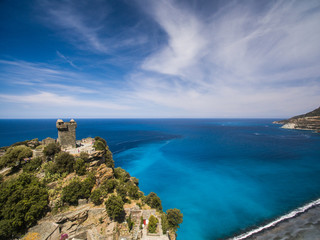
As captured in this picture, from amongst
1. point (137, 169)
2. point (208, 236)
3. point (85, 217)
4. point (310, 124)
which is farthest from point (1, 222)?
point (310, 124)

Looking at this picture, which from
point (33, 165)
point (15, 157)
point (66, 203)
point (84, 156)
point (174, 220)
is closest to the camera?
point (66, 203)

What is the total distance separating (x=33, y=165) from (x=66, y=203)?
8.11m

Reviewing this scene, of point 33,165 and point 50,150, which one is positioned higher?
point 50,150

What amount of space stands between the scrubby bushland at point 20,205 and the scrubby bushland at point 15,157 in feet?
15.1

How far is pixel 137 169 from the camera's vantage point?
1875 inches

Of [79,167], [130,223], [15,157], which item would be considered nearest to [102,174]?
[79,167]

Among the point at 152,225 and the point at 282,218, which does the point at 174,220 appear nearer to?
the point at 152,225

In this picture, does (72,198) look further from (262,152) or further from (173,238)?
(262,152)

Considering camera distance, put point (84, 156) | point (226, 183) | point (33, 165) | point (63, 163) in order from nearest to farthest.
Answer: point (63, 163)
point (33, 165)
point (84, 156)
point (226, 183)

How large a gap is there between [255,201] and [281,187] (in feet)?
37.0

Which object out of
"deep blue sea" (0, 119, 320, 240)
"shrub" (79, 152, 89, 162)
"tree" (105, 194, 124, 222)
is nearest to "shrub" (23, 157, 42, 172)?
"shrub" (79, 152, 89, 162)

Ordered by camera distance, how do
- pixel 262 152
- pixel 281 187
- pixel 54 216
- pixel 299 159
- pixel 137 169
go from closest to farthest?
pixel 54 216, pixel 281 187, pixel 137 169, pixel 299 159, pixel 262 152

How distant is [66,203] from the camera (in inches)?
656

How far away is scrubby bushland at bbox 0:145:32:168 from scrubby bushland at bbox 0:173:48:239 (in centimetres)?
461
